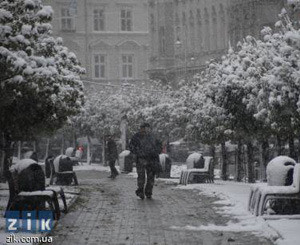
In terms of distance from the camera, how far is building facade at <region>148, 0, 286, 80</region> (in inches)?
2427

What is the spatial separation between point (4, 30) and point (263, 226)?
4855 millimetres

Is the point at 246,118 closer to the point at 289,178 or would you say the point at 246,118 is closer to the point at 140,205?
the point at 140,205

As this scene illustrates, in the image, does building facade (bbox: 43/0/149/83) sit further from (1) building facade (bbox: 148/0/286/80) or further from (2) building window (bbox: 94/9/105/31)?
(1) building facade (bbox: 148/0/286/80)

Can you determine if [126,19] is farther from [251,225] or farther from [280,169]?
[251,225]

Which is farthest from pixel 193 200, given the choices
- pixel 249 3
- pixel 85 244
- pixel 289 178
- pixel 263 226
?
pixel 249 3

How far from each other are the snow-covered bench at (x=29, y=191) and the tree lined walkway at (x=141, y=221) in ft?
1.44

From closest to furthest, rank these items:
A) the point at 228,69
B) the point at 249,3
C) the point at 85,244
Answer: the point at 85,244
the point at 228,69
the point at 249,3

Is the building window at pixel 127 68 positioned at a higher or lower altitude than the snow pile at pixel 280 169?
higher

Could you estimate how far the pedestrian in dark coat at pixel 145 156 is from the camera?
22000 mm

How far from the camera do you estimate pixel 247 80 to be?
26.4 m

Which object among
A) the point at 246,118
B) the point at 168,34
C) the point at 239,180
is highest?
the point at 168,34

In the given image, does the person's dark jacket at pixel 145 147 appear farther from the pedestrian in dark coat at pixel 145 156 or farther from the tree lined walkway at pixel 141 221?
the tree lined walkway at pixel 141 221

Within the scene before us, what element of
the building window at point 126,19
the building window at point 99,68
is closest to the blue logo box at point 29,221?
the building window at point 99,68

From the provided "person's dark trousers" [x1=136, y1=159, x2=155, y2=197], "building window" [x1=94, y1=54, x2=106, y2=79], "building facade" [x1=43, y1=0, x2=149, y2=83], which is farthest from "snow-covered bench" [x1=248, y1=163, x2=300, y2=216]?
"building window" [x1=94, y1=54, x2=106, y2=79]
